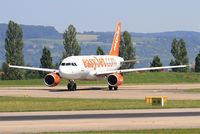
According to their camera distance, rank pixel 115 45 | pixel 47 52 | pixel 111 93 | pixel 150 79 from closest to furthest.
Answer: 1. pixel 111 93
2. pixel 115 45
3. pixel 150 79
4. pixel 47 52

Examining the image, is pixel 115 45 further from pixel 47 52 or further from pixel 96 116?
pixel 47 52

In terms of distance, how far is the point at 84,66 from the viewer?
252ft

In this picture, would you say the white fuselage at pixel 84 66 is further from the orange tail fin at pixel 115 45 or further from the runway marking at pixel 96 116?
the runway marking at pixel 96 116

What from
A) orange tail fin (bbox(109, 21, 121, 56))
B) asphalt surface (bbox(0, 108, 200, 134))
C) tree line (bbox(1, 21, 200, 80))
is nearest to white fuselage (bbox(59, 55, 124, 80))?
orange tail fin (bbox(109, 21, 121, 56))

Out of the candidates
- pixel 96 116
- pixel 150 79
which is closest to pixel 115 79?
pixel 150 79

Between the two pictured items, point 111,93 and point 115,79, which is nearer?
point 111,93

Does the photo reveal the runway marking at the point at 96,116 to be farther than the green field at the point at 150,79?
No

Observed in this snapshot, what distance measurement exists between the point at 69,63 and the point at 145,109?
Answer: 31.5 meters

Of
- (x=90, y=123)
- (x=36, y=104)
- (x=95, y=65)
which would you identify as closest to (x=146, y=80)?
(x=95, y=65)

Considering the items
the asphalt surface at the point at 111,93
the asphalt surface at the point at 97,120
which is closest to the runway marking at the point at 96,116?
the asphalt surface at the point at 97,120

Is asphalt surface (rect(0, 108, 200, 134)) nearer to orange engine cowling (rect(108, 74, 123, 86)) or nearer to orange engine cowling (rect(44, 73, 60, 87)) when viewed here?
orange engine cowling (rect(108, 74, 123, 86))

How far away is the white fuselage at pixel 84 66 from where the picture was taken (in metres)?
74.2

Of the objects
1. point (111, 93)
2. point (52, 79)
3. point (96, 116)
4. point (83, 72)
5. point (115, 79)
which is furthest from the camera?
point (52, 79)

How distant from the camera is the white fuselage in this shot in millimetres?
74188
